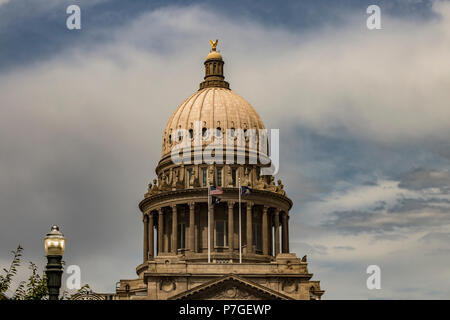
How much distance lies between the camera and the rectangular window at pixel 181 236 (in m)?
115

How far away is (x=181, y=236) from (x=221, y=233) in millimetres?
4576

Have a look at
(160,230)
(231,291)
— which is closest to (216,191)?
(160,230)

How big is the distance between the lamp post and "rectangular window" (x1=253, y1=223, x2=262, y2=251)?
252 ft

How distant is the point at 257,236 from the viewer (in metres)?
117

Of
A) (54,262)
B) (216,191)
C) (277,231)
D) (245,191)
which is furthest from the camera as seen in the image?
(277,231)

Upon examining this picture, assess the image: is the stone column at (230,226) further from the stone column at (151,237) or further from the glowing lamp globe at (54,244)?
the glowing lamp globe at (54,244)

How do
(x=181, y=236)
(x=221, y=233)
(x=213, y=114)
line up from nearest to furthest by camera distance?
(x=221, y=233) < (x=181, y=236) < (x=213, y=114)

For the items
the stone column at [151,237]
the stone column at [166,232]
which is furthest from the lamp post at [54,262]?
A: the stone column at [151,237]

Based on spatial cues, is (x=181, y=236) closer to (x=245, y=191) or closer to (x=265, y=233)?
(x=265, y=233)

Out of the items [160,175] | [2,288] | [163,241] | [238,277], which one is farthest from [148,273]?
[2,288]

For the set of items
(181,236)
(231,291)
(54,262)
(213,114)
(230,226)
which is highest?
(213,114)

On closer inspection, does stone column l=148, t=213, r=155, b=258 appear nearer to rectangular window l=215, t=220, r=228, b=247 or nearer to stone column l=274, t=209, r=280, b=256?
rectangular window l=215, t=220, r=228, b=247
